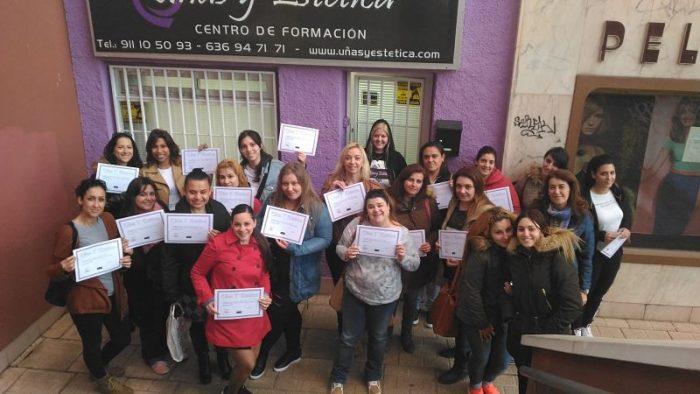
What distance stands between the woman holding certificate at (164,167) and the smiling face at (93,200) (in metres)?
0.80

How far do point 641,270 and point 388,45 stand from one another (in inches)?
144

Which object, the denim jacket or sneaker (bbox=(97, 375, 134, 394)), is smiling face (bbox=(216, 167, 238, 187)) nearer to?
the denim jacket

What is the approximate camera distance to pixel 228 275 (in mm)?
3434

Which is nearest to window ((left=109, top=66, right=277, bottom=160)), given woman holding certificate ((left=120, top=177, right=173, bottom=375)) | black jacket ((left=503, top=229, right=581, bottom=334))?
woman holding certificate ((left=120, top=177, right=173, bottom=375))

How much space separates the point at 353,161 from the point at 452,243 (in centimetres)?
109

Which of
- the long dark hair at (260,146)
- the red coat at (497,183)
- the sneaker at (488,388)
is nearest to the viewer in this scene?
the sneaker at (488,388)

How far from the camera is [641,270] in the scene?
5.16 meters

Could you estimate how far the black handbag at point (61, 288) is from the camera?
3498mm

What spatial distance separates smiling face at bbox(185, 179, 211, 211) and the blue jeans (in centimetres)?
133

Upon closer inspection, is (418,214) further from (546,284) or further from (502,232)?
(546,284)

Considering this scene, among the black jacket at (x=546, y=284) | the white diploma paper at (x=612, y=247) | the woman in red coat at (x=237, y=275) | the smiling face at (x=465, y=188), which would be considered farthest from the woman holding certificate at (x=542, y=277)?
the woman in red coat at (x=237, y=275)

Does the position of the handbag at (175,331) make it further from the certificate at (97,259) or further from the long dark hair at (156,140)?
the long dark hair at (156,140)

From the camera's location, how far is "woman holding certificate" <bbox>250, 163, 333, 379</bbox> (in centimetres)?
373

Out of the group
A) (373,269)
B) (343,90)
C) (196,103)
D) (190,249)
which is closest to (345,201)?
(373,269)
